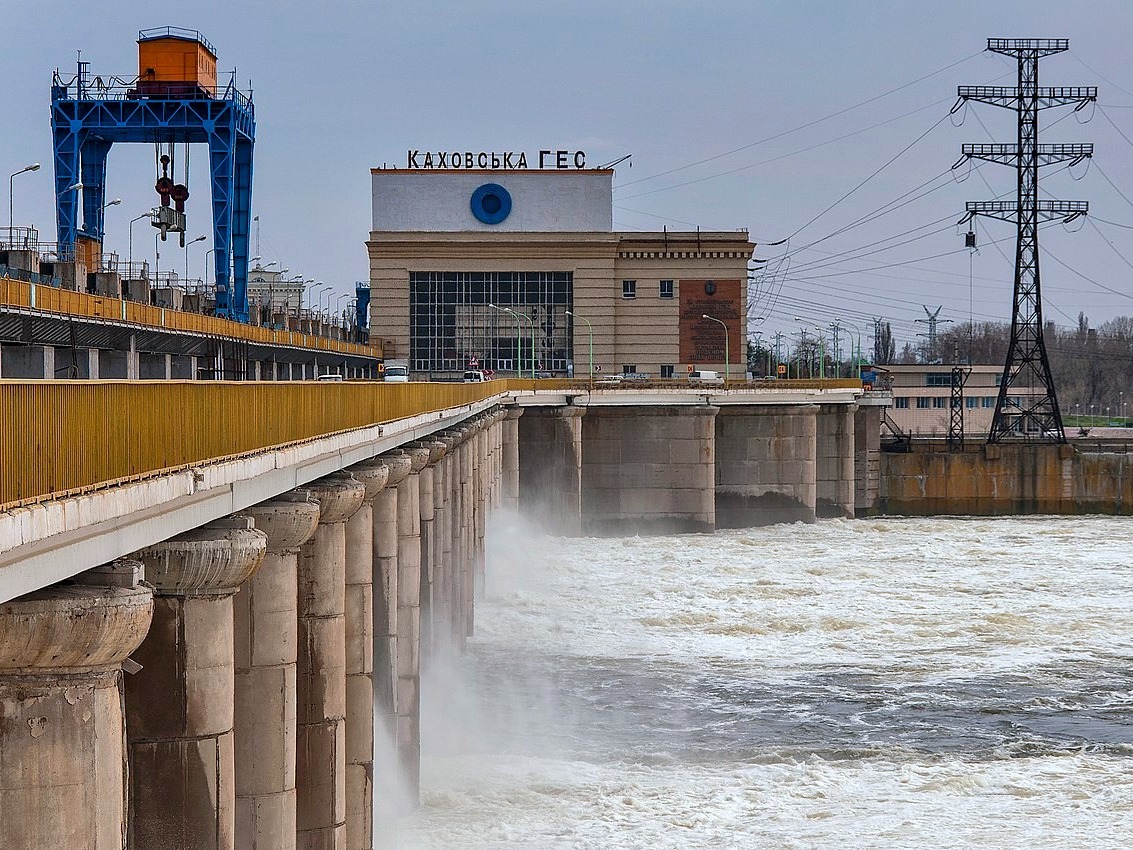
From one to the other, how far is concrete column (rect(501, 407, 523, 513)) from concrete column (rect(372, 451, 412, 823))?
5185 cm

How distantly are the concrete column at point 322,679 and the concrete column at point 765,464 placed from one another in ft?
231

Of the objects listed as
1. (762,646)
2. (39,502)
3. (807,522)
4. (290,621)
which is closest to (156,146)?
(762,646)

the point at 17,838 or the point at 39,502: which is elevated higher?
the point at 39,502

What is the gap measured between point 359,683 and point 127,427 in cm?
1277

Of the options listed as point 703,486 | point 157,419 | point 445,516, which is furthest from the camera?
point 703,486

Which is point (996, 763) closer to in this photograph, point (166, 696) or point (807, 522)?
point (166, 696)

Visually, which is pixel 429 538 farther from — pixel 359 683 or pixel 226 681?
pixel 226 681

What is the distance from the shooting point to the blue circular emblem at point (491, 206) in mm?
118500

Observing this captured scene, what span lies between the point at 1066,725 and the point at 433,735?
15809 millimetres

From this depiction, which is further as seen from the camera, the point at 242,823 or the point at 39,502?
the point at 242,823

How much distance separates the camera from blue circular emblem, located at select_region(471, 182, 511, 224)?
118 meters

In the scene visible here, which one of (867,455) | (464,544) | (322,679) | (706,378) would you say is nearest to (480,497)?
(464,544)

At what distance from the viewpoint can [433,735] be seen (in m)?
37.8

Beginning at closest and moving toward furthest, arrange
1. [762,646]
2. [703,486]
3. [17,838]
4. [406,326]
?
[17,838], [762,646], [703,486], [406,326]
